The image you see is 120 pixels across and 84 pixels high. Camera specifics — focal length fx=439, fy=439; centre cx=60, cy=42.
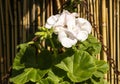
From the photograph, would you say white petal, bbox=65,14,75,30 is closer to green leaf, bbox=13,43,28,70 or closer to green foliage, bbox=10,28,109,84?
green foliage, bbox=10,28,109,84

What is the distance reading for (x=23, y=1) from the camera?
2.04 meters

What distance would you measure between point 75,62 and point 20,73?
0.24 metres

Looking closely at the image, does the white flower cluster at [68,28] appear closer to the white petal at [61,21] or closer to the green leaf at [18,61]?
the white petal at [61,21]

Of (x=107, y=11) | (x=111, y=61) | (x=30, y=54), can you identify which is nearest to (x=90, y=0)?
(x=107, y=11)

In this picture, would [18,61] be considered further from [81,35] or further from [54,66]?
[81,35]

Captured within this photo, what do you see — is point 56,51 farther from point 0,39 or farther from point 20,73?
point 0,39

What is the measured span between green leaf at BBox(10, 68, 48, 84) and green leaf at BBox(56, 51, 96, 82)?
8 centimetres

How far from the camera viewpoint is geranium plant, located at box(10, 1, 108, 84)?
1720mm

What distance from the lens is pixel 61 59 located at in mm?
1792

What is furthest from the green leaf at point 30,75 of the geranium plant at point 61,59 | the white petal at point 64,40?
the white petal at point 64,40

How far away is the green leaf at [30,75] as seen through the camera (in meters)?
1.76

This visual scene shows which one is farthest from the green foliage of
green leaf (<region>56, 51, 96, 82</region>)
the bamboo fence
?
the bamboo fence

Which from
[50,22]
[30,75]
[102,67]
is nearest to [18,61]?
[30,75]

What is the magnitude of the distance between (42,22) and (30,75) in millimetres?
377
